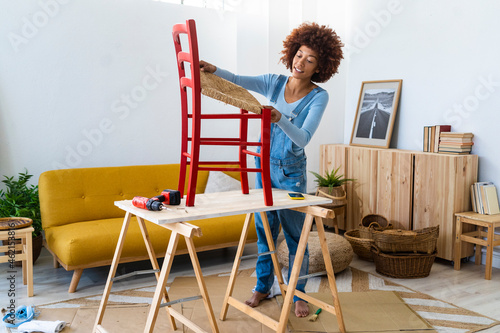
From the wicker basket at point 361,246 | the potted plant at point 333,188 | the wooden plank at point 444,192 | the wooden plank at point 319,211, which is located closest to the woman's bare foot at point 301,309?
the wooden plank at point 319,211

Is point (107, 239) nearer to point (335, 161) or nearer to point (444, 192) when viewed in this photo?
point (335, 161)

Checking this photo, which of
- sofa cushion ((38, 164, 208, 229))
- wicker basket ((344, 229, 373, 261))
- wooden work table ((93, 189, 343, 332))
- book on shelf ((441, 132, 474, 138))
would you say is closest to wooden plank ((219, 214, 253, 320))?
wooden work table ((93, 189, 343, 332))

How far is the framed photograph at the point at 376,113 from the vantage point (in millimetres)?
4473

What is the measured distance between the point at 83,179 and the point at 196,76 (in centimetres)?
→ 221

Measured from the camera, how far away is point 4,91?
148 inches

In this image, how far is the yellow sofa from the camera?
10.4 feet

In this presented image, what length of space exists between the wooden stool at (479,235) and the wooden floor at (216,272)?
113 mm

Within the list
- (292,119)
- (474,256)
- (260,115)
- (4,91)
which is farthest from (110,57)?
(474,256)

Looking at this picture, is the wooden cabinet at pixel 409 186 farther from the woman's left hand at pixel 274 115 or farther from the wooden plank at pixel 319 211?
the woman's left hand at pixel 274 115

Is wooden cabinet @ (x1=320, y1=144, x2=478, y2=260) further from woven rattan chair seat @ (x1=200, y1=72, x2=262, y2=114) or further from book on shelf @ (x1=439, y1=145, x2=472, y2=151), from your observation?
woven rattan chair seat @ (x1=200, y1=72, x2=262, y2=114)

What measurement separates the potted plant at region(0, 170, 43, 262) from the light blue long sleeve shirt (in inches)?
81.9

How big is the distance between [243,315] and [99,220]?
146 centimetres

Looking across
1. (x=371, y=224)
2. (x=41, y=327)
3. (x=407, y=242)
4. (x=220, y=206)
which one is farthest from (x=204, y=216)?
(x=371, y=224)

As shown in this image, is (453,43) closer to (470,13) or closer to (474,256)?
(470,13)
